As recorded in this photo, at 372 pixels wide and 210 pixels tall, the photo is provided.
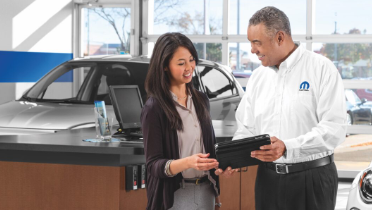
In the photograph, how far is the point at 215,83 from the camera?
6.48 meters

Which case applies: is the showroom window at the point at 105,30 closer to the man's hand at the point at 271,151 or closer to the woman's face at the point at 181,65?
the woman's face at the point at 181,65

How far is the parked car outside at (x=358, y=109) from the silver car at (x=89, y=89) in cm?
259

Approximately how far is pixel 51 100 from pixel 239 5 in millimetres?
3918

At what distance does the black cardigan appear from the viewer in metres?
2.50

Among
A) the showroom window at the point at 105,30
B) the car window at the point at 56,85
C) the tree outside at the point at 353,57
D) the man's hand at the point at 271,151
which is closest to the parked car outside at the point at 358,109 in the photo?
the tree outside at the point at 353,57

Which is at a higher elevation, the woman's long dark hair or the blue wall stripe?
the blue wall stripe

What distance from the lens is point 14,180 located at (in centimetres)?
345

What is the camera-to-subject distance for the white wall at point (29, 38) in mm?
8258

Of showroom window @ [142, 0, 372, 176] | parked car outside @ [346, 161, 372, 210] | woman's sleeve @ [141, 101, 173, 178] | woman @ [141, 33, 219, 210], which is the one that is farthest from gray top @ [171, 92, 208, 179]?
showroom window @ [142, 0, 372, 176]

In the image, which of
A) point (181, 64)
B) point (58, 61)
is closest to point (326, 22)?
point (58, 61)

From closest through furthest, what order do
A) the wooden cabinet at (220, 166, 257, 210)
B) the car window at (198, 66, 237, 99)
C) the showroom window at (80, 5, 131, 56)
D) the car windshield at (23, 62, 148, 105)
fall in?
the wooden cabinet at (220, 166, 257, 210) → the car windshield at (23, 62, 148, 105) → the car window at (198, 66, 237, 99) → the showroom window at (80, 5, 131, 56)

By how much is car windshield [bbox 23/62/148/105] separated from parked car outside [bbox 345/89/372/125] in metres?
3.71

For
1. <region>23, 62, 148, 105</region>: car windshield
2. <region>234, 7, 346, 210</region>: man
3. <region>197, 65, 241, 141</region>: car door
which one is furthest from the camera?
<region>197, 65, 241, 141</region>: car door

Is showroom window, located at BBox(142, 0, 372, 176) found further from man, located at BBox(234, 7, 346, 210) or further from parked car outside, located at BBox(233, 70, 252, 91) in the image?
man, located at BBox(234, 7, 346, 210)
